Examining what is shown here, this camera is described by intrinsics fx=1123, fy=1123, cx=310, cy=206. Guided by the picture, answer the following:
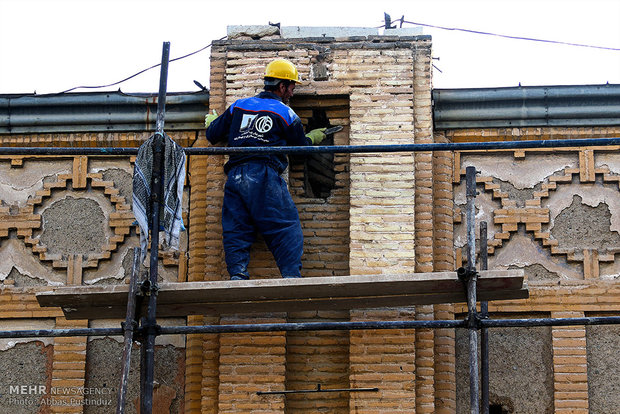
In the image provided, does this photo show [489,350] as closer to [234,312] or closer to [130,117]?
[234,312]

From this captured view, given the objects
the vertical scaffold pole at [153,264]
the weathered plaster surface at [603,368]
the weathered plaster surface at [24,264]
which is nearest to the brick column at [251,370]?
the vertical scaffold pole at [153,264]

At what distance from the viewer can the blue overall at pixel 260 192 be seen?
8.74 meters

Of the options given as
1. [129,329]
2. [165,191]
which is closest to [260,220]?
[165,191]

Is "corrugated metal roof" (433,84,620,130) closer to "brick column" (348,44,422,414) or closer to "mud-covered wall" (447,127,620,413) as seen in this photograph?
"mud-covered wall" (447,127,620,413)

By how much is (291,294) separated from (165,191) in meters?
1.16

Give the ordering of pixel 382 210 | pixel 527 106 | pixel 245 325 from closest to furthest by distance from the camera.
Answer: pixel 245 325
pixel 382 210
pixel 527 106

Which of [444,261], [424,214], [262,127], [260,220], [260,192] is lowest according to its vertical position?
[444,261]

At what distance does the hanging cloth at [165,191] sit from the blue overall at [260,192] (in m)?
0.74

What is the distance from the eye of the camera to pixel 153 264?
7.69 m

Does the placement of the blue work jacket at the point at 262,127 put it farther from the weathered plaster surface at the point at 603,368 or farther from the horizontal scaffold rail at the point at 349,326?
the weathered plaster surface at the point at 603,368

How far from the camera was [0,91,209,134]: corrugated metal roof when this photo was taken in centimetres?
993

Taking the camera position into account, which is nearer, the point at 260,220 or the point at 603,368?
the point at 260,220

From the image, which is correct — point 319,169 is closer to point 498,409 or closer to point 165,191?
point 165,191

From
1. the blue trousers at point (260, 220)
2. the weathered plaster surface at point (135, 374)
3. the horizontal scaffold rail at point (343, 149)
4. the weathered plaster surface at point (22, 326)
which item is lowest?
the weathered plaster surface at point (135, 374)
